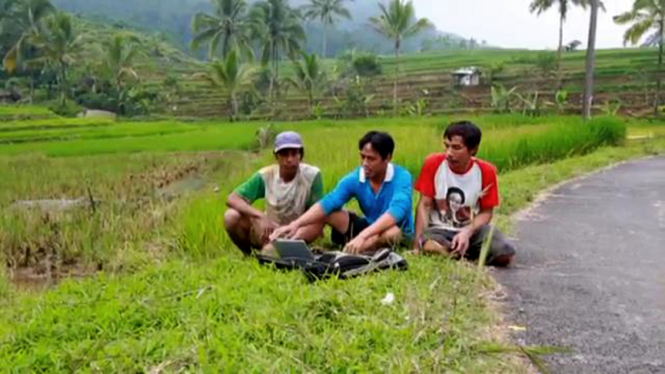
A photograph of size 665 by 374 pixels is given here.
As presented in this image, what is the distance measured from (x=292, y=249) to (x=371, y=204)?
0.86m

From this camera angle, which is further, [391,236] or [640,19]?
[640,19]

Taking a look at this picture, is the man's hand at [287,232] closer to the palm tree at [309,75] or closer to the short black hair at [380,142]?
the short black hair at [380,142]

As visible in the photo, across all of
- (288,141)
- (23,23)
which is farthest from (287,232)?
(23,23)

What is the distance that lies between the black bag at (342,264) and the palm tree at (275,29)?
118ft

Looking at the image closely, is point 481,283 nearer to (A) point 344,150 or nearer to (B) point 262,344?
(B) point 262,344

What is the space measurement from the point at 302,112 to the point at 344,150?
85.4 ft

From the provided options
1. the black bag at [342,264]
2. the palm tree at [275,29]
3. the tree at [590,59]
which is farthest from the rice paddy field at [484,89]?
the black bag at [342,264]

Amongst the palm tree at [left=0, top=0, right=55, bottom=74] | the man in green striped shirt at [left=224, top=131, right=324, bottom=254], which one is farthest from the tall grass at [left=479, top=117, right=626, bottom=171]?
the palm tree at [left=0, top=0, right=55, bottom=74]

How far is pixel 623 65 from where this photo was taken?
38.9 meters

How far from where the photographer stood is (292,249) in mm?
4309

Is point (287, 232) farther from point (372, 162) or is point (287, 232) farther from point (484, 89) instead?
point (484, 89)

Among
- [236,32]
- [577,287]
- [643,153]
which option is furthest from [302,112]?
[577,287]

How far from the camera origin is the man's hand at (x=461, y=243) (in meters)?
4.57

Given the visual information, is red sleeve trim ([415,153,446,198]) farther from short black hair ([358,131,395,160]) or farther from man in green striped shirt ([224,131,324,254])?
man in green striped shirt ([224,131,324,254])
